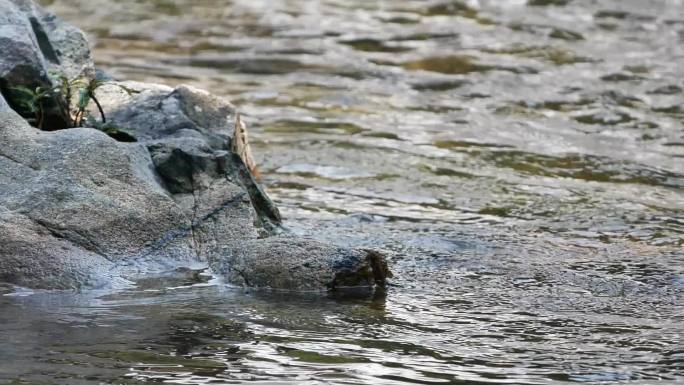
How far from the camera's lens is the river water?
4.15 metres

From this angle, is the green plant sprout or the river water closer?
A: the river water

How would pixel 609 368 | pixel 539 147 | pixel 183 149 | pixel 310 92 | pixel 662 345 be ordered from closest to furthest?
1. pixel 609 368
2. pixel 662 345
3. pixel 183 149
4. pixel 539 147
5. pixel 310 92

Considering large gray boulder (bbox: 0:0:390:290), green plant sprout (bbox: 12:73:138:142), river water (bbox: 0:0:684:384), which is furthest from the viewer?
green plant sprout (bbox: 12:73:138:142)

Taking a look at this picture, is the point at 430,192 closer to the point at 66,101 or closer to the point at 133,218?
the point at 66,101

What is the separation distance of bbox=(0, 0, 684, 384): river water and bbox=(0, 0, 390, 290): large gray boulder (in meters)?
0.14

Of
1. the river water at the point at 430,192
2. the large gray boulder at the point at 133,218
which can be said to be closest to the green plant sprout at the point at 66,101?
the large gray boulder at the point at 133,218

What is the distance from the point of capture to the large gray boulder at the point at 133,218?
4.86 m

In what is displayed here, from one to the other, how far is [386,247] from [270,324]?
59.8 inches

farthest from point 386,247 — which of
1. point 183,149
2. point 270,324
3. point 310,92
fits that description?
point 310,92

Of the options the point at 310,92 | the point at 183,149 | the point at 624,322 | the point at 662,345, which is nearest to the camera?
the point at 662,345

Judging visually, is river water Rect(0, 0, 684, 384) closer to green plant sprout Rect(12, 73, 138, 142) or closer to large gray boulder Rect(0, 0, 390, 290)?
large gray boulder Rect(0, 0, 390, 290)

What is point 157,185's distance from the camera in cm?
536

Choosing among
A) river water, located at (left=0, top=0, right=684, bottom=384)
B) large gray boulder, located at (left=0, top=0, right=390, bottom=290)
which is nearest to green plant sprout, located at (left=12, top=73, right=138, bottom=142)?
large gray boulder, located at (left=0, top=0, right=390, bottom=290)

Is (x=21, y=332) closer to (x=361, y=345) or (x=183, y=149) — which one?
(x=361, y=345)
